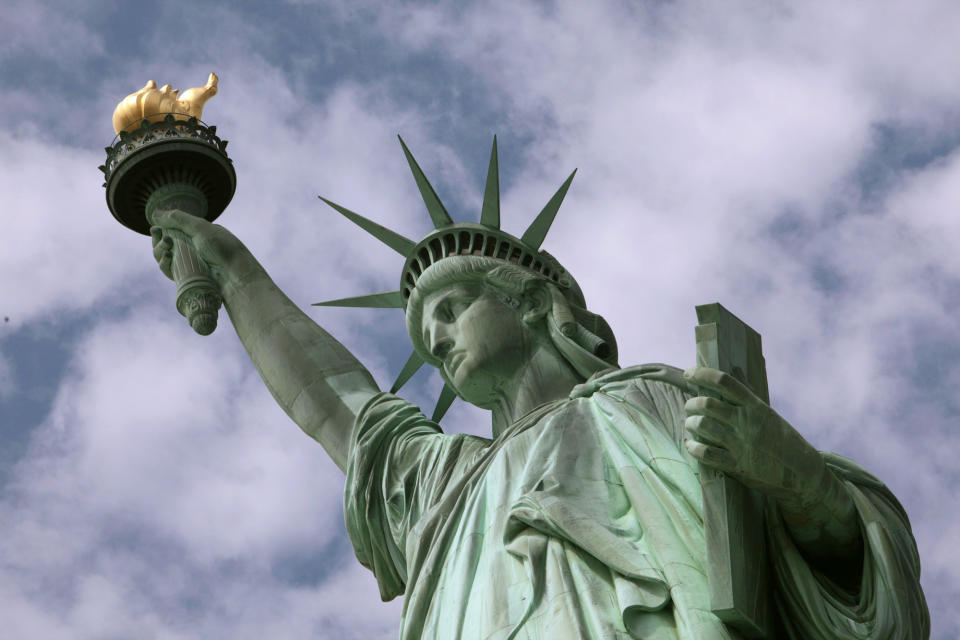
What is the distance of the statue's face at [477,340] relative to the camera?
11.5 metres

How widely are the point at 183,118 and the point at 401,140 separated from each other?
2.23 meters

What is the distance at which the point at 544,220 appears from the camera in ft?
A: 40.9

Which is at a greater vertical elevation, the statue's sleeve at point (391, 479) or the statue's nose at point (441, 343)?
the statue's nose at point (441, 343)

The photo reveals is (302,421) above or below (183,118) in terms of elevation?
below

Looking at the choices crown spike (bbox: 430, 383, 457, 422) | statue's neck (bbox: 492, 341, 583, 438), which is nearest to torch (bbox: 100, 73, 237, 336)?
crown spike (bbox: 430, 383, 457, 422)

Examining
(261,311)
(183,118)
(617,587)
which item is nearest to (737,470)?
(617,587)

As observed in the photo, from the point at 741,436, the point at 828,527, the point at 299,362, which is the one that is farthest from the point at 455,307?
the point at 741,436

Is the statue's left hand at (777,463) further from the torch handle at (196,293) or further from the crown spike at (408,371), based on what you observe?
the torch handle at (196,293)

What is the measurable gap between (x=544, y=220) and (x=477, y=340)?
122cm

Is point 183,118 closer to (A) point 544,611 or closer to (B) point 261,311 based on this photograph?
(B) point 261,311

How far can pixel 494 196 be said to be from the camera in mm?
12406

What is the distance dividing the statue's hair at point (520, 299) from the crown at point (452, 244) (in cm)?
11

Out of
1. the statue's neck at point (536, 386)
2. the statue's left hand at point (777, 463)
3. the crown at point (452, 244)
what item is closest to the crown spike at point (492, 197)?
the crown at point (452, 244)

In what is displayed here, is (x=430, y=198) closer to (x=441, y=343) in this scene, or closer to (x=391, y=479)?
(x=441, y=343)
